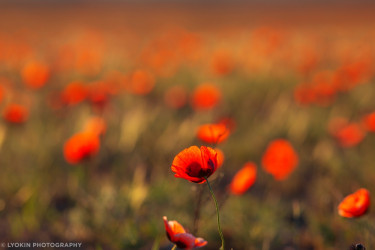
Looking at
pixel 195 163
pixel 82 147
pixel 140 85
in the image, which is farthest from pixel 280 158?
pixel 140 85

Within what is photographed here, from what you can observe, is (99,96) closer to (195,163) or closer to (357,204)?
(195,163)

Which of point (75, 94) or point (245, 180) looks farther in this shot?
point (75, 94)

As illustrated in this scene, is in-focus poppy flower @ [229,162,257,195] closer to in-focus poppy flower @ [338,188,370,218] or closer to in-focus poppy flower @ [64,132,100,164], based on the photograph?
in-focus poppy flower @ [338,188,370,218]

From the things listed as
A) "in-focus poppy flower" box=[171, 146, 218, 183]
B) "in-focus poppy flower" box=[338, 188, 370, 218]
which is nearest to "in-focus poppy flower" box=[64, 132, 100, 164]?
"in-focus poppy flower" box=[171, 146, 218, 183]

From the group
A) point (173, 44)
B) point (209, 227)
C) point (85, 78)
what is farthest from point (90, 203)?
point (173, 44)

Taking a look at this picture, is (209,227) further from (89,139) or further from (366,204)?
(366,204)

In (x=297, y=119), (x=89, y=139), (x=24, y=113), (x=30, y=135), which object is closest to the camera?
(x=89, y=139)

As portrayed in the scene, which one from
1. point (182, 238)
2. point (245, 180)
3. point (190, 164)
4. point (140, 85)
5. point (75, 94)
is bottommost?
point (140, 85)

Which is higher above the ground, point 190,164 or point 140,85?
point 190,164
